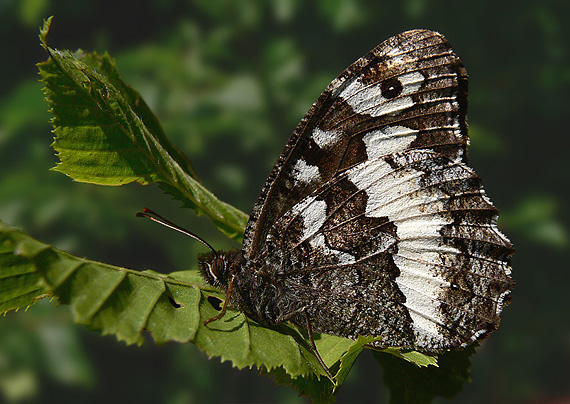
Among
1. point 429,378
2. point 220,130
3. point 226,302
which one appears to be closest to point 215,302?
point 226,302

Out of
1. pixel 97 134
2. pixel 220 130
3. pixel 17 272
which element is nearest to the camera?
pixel 17 272

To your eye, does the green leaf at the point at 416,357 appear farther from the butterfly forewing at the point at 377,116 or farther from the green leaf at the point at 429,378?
the butterfly forewing at the point at 377,116

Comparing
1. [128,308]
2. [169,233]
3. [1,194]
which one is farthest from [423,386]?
[1,194]

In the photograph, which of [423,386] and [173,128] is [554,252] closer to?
[173,128]

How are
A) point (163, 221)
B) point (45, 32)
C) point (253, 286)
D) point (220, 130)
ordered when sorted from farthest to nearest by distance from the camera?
point (220, 130)
point (163, 221)
point (253, 286)
point (45, 32)

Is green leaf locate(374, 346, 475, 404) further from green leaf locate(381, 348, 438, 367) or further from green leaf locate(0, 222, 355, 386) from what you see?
green leaf locate(0, 222, 355, 386)

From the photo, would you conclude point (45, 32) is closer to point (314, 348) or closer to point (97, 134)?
point (97, 134)

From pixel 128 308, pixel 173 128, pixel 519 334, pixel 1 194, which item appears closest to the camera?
pixel 128 308

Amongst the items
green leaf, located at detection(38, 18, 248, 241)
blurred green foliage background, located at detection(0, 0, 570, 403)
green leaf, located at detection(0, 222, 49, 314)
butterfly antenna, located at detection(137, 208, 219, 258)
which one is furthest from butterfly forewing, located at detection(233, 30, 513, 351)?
blurred green foliage background, located at detection(0, 0, 570, 403)
